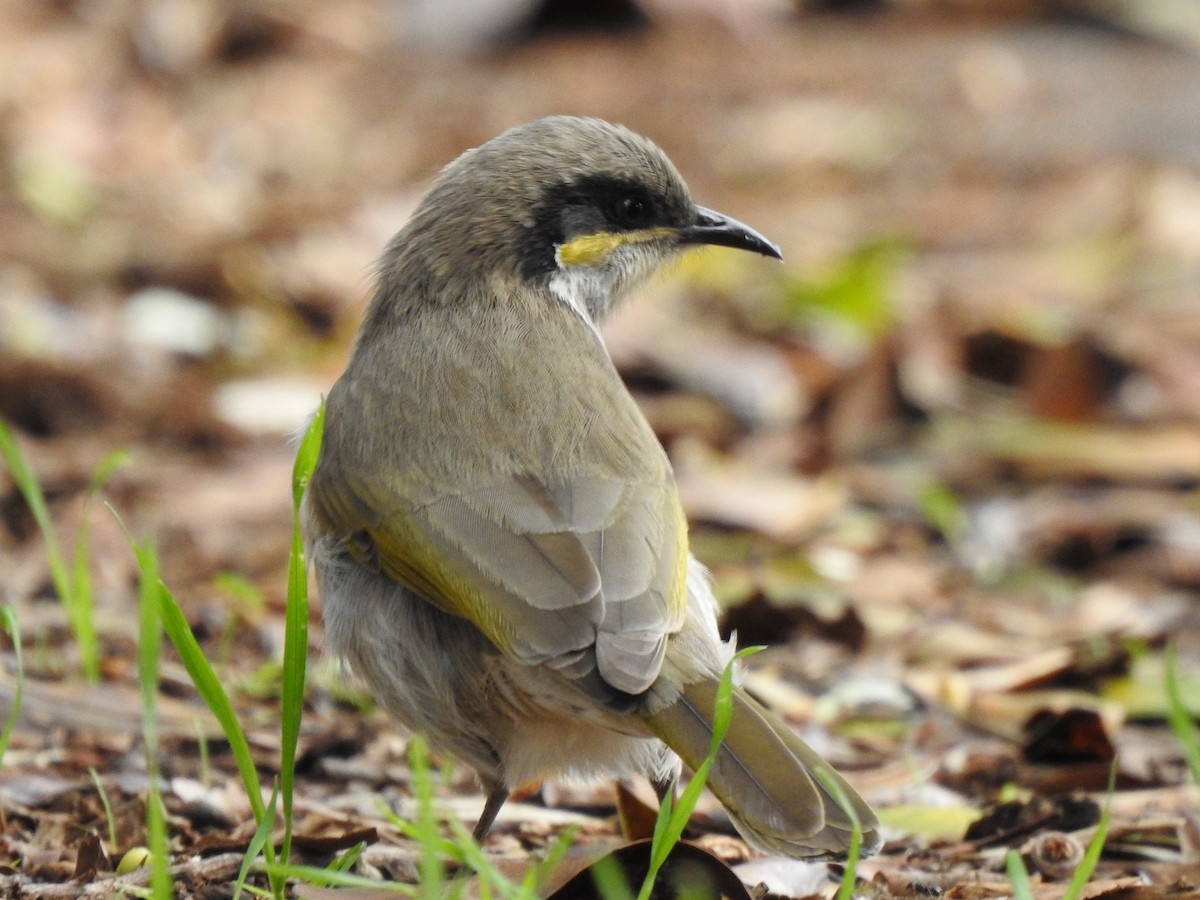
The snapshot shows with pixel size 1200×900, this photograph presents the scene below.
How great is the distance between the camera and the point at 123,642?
655 centimetres

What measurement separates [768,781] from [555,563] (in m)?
0.75

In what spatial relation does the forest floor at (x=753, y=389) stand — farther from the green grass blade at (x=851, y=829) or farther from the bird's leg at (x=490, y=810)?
the green grass blade at (x=851, y=829)

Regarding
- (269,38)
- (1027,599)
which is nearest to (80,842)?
(1027,599)

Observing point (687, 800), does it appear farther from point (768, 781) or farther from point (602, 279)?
point (602, 279)

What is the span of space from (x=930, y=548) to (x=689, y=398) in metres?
1.93

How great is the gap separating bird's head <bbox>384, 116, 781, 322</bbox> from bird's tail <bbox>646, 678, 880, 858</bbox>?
6.04 feet

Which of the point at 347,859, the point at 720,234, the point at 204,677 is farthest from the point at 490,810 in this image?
the point at 720,234

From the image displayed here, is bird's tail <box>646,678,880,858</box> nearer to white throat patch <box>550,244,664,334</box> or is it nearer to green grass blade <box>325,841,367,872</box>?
green grass blade <box>325,841,367,872</box>

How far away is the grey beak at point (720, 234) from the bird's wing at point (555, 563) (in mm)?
1380


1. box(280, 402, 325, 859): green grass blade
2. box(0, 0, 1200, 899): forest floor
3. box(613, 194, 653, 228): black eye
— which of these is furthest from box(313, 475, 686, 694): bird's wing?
box(613, 194, 653, 228): black eye

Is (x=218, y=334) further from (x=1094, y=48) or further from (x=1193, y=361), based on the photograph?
(x=1094, y=48)

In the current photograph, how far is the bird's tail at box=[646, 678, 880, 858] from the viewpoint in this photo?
3.95 m

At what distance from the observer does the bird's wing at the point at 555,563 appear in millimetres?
4195

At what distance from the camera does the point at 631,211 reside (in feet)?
19.2
